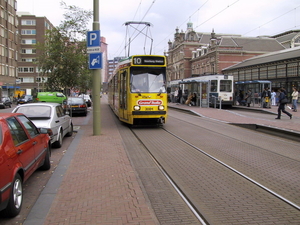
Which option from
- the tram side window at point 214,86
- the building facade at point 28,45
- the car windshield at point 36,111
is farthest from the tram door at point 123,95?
the building facade at point 28,45

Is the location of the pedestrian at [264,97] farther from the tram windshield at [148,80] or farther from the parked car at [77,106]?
the parked car at [77,106]

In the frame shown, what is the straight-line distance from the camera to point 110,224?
12.5 feet

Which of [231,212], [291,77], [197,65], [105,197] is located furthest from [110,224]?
[197,65]

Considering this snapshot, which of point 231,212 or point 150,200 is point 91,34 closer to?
point 150,200

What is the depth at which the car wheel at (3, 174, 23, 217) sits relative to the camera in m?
3.99

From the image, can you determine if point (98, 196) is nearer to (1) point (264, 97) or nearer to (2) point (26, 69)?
(1) point (264, 97)

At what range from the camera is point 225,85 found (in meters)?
28.0

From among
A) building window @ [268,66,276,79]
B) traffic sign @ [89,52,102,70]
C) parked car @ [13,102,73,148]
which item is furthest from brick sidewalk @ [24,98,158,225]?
building window @ [268,66,276,79]

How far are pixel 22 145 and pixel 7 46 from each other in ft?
184

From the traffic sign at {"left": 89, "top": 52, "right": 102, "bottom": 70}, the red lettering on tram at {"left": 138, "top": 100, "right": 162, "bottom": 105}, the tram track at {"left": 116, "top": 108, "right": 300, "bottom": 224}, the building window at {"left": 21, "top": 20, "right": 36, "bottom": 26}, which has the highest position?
the building window at {"left": 21, "top": 20, "right": 36, "bottom": 26}

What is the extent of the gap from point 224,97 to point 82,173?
23.7 meters

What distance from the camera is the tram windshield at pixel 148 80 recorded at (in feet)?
43.1

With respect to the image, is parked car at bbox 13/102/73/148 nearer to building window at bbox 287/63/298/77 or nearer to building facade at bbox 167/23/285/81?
building window at bbox 287/63/298/77

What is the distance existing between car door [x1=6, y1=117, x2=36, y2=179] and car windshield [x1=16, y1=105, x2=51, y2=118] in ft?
12.5
